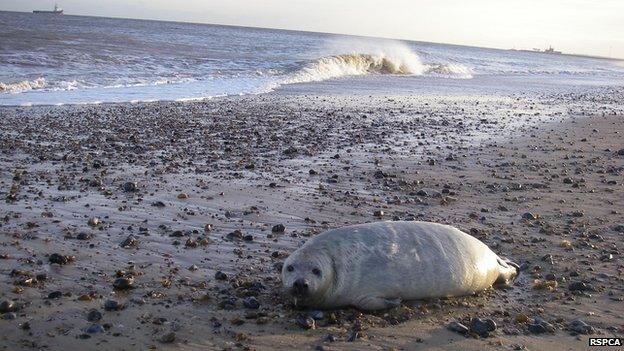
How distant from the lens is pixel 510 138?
13969 mm

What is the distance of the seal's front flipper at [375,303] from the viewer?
4.96 metres

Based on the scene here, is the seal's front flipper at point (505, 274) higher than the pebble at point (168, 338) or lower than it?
higher

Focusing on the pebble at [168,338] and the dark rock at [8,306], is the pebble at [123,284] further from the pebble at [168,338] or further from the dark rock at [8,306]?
the pebble at [168,338]

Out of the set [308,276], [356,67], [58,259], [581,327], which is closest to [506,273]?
[581,327]

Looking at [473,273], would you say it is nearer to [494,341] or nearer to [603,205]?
[494,341]

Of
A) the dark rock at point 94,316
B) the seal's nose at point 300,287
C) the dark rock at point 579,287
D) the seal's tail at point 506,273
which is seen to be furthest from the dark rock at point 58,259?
the dark rock at point 579,287

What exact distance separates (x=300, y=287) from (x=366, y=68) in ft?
124

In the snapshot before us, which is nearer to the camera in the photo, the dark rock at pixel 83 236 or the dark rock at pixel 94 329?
the dark rock at pixel 94 329

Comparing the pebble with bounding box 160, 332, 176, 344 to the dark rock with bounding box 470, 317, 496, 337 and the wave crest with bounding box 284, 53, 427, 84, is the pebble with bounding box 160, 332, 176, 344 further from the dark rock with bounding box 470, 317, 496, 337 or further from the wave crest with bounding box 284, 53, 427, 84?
the wave crest with bounding box 284, 53, 427, 84

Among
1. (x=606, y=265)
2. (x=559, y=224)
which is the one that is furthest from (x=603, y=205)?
(x=606, y=265)

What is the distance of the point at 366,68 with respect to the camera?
41562 millimetres

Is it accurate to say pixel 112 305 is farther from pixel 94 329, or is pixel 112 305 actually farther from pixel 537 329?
pixel 537 329

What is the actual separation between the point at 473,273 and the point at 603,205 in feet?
13.8

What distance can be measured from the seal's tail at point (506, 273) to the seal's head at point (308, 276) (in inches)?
66.2
